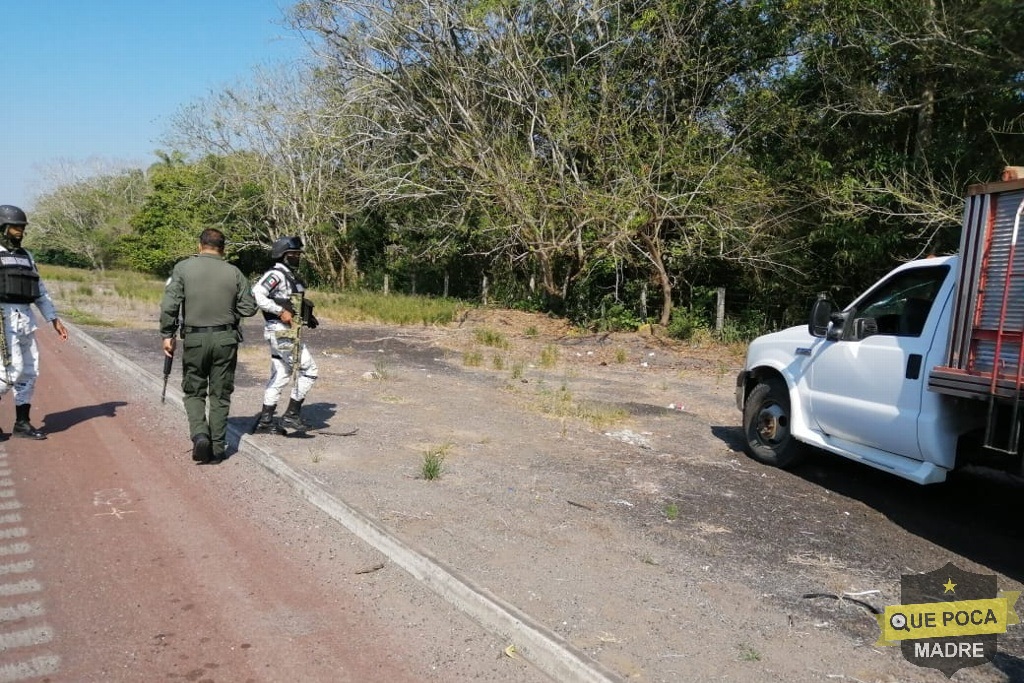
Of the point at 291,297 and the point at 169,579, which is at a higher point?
the point at 291,297

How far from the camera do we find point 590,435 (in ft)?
28.0

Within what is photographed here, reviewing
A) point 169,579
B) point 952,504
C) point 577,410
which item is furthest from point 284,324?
point 952,504

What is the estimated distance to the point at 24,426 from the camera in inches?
295

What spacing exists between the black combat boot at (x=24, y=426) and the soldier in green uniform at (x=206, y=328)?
1.87 meters

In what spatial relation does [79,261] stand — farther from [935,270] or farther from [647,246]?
[935,270]

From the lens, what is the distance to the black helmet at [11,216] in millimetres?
7301

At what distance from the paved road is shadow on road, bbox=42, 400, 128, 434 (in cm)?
84

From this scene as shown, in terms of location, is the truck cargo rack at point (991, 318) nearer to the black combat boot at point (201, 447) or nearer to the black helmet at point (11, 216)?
the black combat boot at point (201, 447)

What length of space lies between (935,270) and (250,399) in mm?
7588

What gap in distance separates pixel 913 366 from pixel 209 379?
5765mm

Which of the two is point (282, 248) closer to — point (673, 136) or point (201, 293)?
point (201, 293)

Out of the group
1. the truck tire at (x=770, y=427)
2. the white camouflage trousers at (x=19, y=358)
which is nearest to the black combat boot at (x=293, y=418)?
the white camouflage trousers at (x=19, y=358)

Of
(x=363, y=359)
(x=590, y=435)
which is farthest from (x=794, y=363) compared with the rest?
(x=363, y=359)

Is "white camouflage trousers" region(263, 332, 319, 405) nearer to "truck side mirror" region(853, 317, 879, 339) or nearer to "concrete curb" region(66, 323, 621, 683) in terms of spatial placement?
"concrete curb" region(66, 323, 621, 683)
